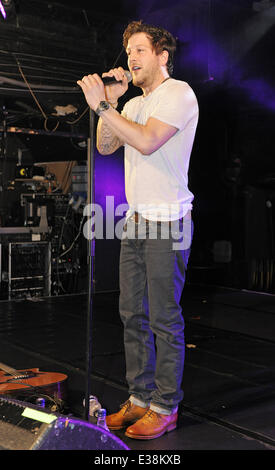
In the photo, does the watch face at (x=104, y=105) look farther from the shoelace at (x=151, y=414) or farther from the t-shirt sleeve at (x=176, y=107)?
the shoelace at (x=151, y=414)

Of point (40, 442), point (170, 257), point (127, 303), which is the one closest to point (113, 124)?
point (170, 257)

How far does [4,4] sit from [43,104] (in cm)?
131

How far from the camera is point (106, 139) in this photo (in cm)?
239

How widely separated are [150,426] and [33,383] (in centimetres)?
63

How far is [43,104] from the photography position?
20.0 feet

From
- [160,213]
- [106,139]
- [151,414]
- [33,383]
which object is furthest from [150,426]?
[106,139]

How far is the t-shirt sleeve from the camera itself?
2.15m

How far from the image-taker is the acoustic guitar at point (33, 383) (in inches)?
96.2

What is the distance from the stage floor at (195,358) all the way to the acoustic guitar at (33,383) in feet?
0.48

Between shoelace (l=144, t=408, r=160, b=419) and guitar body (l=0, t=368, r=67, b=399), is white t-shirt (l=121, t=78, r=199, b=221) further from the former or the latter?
guitar body (l=0, t=368, r=67, b=399)

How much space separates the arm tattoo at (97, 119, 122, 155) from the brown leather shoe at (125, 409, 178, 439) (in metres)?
1.14

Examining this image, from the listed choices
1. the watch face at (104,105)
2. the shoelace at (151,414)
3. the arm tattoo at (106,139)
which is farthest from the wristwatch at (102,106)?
the shoelace at (151,414)

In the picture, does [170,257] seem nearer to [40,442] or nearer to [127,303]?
[127,303]

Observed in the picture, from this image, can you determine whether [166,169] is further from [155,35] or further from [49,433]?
[49,433]
